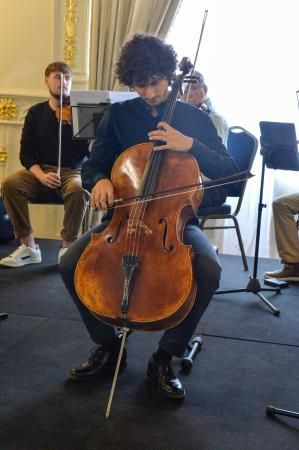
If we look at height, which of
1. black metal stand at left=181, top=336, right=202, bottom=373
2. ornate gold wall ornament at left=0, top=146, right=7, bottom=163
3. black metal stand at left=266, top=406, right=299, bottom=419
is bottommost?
black metal stand at left=181, top=336, right=202, bottom=373

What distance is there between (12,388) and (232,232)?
7.77 feet

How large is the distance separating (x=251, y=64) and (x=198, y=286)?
2.36 metres

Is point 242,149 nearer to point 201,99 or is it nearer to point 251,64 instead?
point 201,99

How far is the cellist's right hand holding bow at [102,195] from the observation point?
1.45 meters

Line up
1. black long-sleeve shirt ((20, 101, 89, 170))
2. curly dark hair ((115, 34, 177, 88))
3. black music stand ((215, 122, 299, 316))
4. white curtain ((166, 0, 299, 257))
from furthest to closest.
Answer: white curtain ((166, 0, 299, 257)) < black long-sleeve shirt ((20, 101, 89, 170)) < black music stand ((215, 122, 299, 316)) < curly dark hair ((115, 34, 177, 88))

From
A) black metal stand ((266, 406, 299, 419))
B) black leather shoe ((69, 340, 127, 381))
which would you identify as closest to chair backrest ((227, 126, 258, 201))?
black leather shoe ((69, 340, 127, 381))

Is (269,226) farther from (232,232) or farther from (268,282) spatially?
(268,282)

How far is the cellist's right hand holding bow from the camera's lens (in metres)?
1.45

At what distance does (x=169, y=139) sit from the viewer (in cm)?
148

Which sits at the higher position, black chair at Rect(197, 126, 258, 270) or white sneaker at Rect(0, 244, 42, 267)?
black chair at Rect(197, 126, 258, 270)

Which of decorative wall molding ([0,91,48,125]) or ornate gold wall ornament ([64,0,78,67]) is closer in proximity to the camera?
ornate gold wall ornament ([64,0,78,67])

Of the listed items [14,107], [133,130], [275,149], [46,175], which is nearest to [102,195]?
[133,130]

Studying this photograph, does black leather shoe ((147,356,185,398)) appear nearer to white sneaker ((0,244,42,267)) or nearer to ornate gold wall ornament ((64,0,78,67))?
white sneaker ((0,244,42,267))

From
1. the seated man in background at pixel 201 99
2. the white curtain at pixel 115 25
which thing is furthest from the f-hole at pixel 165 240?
the white curtain at pixel 115 25
